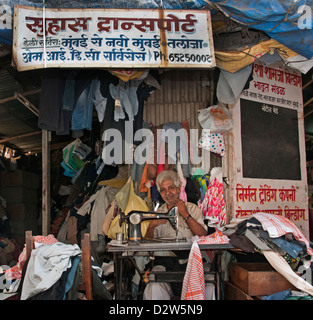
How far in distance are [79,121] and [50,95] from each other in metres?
0.45

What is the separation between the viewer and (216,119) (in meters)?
4.12

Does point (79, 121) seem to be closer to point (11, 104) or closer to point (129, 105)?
point (129, 105)

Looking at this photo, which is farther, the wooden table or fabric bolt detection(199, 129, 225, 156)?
fabric bolt detection(199, 129, 225, 156)

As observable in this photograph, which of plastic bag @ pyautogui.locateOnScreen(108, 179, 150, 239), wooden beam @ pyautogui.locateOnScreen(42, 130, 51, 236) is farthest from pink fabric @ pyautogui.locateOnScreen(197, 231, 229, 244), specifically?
wooden beam @ pyautogui.locateOnScreen(42, 130, 51, 236)

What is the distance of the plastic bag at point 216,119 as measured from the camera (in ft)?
13.5

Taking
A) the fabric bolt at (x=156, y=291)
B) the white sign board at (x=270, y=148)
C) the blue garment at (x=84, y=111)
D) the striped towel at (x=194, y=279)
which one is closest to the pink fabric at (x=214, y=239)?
the striped towel at (x=194, y=279)

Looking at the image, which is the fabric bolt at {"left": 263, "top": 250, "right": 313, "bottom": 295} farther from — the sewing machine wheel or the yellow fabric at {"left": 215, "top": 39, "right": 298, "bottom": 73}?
the yellow fabric at {"left": 215, "top": 39, "right": 298, "bottom": 73}

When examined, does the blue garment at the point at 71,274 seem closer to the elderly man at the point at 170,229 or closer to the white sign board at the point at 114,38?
the elderly man at the point at 170,229

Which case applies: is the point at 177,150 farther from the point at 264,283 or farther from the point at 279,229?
the point at 264,283

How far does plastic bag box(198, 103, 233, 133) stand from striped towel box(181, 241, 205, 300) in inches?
67.5

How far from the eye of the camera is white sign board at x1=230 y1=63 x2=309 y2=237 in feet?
13.5

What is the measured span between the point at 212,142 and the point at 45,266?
7.76 feet

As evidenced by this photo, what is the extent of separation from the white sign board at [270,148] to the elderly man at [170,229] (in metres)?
0.74

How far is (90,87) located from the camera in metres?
4.31
